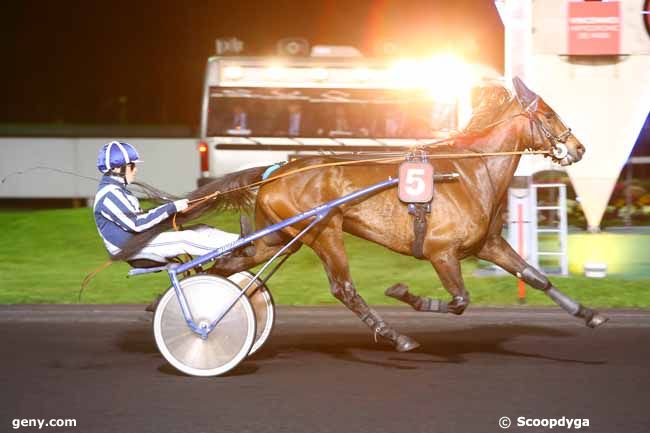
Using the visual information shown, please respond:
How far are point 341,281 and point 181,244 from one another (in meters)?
1.24

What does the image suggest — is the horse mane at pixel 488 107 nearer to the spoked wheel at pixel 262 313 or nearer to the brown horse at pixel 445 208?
the brown horse at pixel 445 208

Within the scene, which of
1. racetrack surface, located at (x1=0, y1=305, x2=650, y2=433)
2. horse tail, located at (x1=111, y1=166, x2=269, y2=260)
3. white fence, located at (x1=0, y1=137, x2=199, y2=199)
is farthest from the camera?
white fence, located at (x1=0, y1=137, x2=199, y2=199)

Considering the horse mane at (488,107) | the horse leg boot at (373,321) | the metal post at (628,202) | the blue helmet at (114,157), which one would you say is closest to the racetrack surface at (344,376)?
the horse leg boot at (373,321)

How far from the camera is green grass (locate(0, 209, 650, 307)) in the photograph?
11180 millimetres

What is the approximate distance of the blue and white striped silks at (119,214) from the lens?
24.4ft

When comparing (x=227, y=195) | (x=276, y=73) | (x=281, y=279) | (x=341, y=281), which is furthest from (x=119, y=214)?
(x=276, y=73)

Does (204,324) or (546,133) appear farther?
(546,133)

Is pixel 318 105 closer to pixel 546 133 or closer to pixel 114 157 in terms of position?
pixel 546 133

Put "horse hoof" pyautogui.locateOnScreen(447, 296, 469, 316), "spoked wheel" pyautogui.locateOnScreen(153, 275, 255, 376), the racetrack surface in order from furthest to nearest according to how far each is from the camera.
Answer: "horse hoof" pyautogui.locateOnScreen(447, 296, 469, 316)
"spoked wheel" pyautogui.locateOnScreen(153, 275, 255, 376)
the racetrack surface

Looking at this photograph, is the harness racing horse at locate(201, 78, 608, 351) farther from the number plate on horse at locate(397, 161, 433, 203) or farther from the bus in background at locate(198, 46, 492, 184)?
the bus in background at locate(198, 46, 492, 184)

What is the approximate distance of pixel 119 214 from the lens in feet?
24.4

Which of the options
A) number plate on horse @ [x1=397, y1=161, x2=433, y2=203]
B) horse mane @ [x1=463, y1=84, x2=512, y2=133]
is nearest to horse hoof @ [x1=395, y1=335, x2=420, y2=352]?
number plate on horse @ [x1=397, y1=161, x2=433, y2=203]
